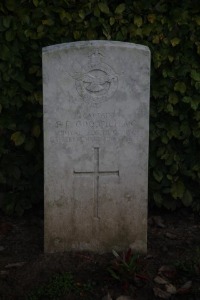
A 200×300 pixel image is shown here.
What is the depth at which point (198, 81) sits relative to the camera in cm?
475

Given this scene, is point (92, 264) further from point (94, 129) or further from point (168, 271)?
point (94, 129)

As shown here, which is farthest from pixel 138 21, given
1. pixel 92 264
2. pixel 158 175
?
pixel 92 264

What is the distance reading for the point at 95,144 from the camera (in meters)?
4.11

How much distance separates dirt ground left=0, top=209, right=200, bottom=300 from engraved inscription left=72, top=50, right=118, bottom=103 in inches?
49.1

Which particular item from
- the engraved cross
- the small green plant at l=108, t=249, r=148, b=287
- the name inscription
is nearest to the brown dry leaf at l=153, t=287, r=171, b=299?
the small green plant at l=108, t=249, r=148, b=287

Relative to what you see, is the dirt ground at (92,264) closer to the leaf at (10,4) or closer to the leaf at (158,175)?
the leaf at (158,175)

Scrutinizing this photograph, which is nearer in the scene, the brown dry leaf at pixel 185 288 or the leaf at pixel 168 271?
the brown dry leaf at pixel 185 288

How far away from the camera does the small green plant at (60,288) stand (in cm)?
374

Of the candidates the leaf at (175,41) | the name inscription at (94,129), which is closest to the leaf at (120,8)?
the leaf at (175,41)

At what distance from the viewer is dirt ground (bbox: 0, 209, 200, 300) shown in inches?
149

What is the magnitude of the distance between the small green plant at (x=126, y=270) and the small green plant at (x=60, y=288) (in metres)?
0.20

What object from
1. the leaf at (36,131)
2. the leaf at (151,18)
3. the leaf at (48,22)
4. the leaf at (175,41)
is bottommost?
the leaf at (36,131)

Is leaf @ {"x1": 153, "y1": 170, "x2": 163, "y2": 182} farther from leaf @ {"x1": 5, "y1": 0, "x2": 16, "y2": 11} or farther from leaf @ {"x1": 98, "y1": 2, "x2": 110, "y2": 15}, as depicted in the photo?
leaf @ {"x1": 5, "y1": 0, "x2": 16, "y2": 11}

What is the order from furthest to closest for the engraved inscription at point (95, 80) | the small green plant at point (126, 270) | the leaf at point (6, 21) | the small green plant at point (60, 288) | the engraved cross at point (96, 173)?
the leaf at point (6, 21) < the engraved cross at point (96, 173) < the engraved inscription at point (95, 80) < the small green plant at point (126, 270) < the small green plant at point (60, 288)
